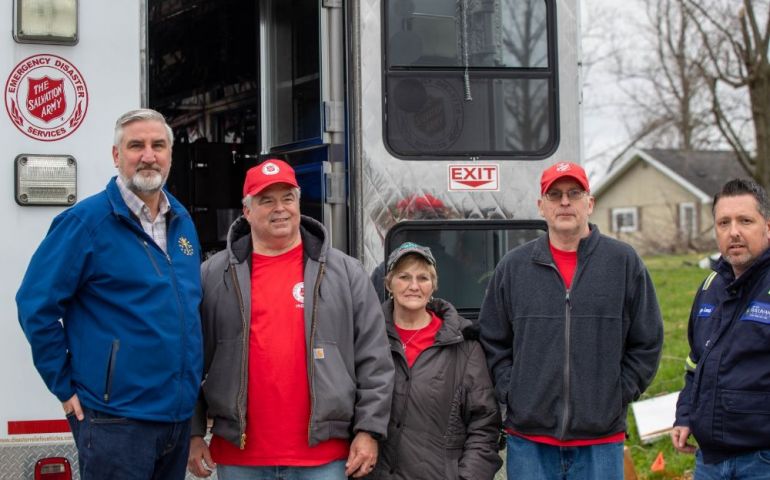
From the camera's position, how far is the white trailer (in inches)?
148

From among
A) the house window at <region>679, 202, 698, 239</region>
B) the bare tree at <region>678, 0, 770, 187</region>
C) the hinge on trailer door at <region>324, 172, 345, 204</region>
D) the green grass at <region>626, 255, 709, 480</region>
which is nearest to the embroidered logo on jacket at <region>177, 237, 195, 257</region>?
the hinge on trailer door at <region>324, 172, 345, 204</region>

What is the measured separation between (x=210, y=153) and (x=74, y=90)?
96.7 inches

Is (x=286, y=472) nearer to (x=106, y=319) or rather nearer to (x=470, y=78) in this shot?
(x=106, y=319)

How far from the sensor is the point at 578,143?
4.39 m

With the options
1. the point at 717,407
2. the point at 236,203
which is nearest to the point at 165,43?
the point at 236,203

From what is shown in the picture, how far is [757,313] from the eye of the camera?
11.5ft

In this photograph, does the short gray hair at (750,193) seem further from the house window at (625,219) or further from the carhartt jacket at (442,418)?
the house window at (625,219)

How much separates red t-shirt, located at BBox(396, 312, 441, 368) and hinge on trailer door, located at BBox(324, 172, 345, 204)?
2.49ft

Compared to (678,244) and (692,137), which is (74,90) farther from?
(678,244)

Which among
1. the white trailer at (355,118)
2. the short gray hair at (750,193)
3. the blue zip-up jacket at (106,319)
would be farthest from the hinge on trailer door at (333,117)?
the short gray hair at (750,193)

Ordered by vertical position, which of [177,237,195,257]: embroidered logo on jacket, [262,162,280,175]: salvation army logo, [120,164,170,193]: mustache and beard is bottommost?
[177,237,195,257]: embroidered logo on jacket

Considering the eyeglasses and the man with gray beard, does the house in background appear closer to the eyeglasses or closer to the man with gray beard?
the eyeglasses

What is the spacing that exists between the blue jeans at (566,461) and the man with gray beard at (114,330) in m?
1.17

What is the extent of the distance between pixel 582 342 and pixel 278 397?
1.03m
